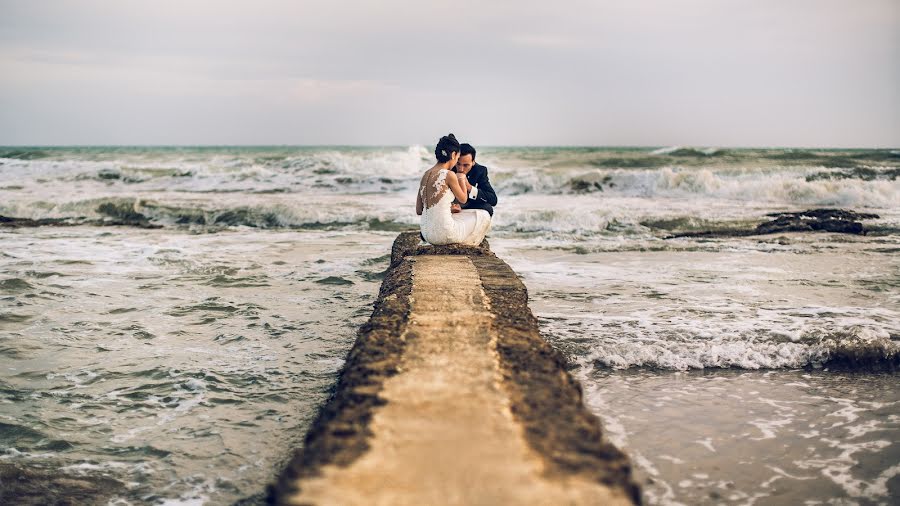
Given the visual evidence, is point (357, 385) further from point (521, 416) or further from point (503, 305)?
point (503, 305)

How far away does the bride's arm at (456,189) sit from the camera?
657cm

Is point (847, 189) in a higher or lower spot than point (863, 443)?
higher

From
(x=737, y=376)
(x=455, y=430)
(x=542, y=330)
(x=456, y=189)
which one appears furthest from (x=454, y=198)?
(x=455, y=430)

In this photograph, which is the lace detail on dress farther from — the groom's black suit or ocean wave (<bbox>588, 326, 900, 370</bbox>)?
ocean wave (<bbox>588, 326, 900, 370</bbox>)

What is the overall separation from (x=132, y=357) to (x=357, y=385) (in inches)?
122

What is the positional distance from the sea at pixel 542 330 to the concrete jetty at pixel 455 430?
2.76 ft

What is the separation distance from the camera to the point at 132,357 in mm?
5184

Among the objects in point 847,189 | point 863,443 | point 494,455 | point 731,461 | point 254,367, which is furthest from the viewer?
point 847,189

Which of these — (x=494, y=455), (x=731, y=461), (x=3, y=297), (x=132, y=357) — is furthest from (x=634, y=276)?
(x=3, y=297)

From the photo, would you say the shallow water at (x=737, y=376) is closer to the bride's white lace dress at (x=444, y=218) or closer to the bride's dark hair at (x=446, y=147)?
the bride's white lace dress at (x=444, y=218)

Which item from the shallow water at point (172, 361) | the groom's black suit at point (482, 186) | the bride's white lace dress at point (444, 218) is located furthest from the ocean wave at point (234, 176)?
the bride's white lace dress at point (444, 218)

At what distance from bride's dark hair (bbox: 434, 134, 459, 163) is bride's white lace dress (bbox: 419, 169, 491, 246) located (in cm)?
13

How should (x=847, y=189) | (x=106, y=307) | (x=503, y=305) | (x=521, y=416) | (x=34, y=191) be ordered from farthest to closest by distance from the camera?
(x=34, y=191) → (x=847, y=189) → (x=106, y=307) → (x=503, y=305) → (x=521, y=416)

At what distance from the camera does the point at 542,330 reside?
20.0ft
